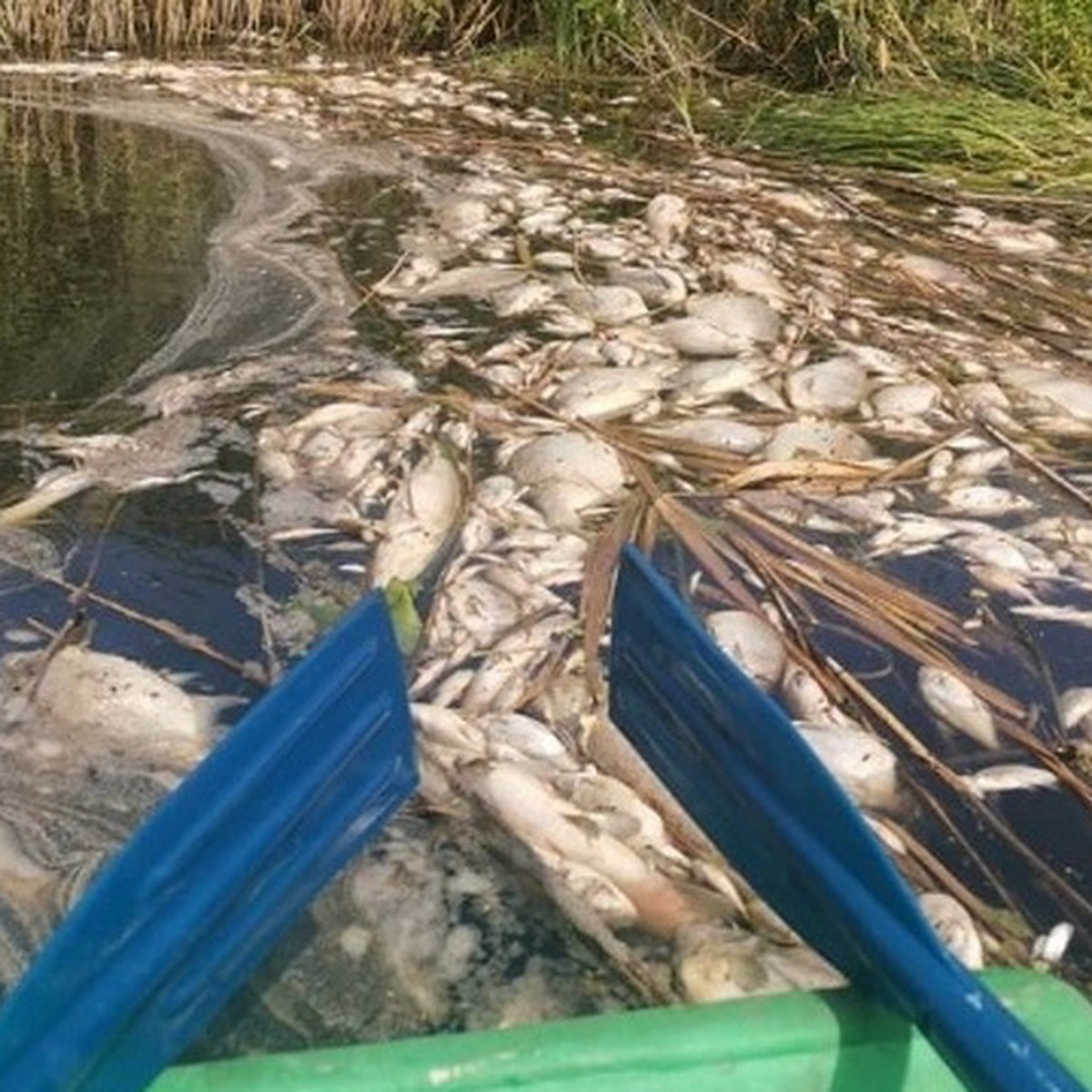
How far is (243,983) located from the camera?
1.76m

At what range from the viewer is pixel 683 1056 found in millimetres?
1331

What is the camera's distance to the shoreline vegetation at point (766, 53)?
518cm

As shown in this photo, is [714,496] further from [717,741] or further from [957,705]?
[717,741]

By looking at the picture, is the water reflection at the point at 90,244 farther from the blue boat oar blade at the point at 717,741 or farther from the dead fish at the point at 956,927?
the dead fish at the point at 956,927

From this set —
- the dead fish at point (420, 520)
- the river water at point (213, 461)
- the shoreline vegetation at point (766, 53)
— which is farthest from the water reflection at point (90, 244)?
the shoreline vegetation at point (766, 53)

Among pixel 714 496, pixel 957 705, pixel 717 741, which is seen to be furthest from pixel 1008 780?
pixel 714 496

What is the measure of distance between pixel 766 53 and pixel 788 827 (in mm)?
5407

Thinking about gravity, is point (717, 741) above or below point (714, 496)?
above

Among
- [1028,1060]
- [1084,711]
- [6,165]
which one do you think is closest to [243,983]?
[1028,1060]

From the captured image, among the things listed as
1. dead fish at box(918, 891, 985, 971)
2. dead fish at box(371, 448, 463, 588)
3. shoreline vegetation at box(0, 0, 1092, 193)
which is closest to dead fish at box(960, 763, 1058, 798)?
dead fish at box(918, 891, 985, 971)

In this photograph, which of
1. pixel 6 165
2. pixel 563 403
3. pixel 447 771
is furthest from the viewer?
pixel 6 165

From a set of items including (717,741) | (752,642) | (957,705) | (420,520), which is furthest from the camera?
(420,520)

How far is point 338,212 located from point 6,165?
41.9 inches

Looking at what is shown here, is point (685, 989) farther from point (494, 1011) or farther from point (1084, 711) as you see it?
point (1084, 711)
